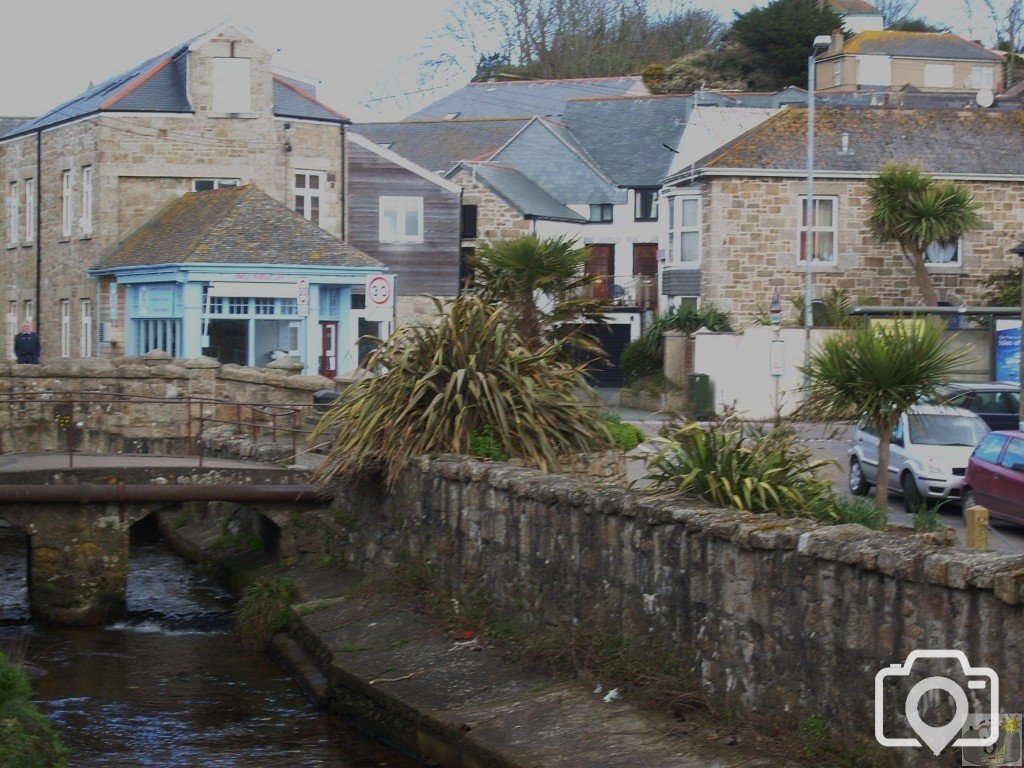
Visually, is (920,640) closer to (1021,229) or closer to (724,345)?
(724,345)

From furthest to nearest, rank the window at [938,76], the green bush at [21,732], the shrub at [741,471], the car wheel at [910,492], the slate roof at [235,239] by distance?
the window at [938,76] < the slate roof at [235,239] < the car wheel at [910,492] < the shrub at [741,471] < the green bush at [21,732]

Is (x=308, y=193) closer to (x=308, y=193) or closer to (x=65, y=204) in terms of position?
(x=308, y=193)

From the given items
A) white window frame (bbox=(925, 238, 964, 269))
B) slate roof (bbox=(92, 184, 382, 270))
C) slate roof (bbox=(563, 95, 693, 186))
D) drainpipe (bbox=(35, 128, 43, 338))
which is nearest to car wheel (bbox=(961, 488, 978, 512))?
slate roof (bbox=(92, 184, 382, 270))

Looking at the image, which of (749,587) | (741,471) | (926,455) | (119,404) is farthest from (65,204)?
(749,587)

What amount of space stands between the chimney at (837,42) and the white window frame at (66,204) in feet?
127

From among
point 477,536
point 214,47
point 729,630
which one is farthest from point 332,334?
point 729,630

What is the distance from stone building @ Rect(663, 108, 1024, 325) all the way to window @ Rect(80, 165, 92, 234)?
15.6 m

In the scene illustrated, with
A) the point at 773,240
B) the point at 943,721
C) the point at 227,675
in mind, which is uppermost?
the point at 773,240

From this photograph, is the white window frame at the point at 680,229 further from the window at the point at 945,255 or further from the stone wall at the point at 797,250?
the window at the point at 945,255

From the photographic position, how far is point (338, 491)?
1733 centimetres

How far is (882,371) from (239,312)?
73.0 feet

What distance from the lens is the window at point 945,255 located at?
39562mm

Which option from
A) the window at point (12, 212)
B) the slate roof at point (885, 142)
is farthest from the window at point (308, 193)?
the slate roof at point (885, 142)

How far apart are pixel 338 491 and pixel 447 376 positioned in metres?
2.77
